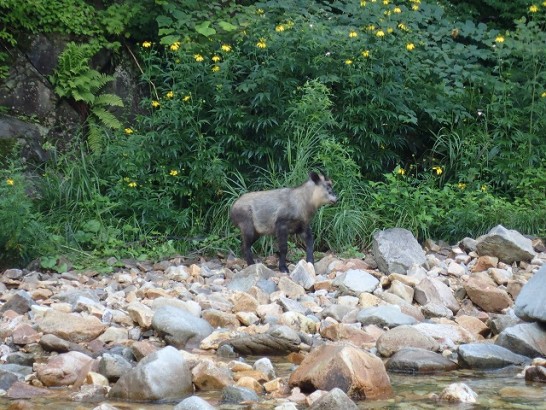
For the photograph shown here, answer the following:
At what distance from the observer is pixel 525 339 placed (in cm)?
729

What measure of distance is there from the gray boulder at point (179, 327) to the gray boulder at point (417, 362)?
1602 mm

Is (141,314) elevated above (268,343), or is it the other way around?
(268,343)

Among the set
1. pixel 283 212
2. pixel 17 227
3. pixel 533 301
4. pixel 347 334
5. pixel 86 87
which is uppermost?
pixel 533 301

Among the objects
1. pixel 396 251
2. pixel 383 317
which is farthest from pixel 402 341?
pixel 396 251

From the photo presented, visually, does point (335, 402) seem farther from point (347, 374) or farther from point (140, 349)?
point (140, 349)

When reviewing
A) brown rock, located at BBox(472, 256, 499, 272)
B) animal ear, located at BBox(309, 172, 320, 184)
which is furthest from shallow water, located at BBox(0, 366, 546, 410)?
animal ear, located at BBox(309, 172, 320, 184)

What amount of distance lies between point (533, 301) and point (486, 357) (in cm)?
79

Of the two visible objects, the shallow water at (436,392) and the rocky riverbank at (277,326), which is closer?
the shallow water at (436,392)

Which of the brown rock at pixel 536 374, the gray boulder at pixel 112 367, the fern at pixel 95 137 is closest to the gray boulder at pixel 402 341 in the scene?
the brown rock at pixel 536 374

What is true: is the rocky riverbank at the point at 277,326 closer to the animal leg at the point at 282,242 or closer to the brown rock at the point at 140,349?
the brown rock at the point at 140,349

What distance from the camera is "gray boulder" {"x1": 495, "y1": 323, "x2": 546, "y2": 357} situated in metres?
7.27

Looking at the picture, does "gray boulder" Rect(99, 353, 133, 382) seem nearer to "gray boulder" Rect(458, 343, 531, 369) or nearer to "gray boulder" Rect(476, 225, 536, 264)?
"gray boulder" Rect(458, 343, 531, 369)

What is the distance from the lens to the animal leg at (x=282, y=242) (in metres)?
10.5

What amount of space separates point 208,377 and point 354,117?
6782mm
